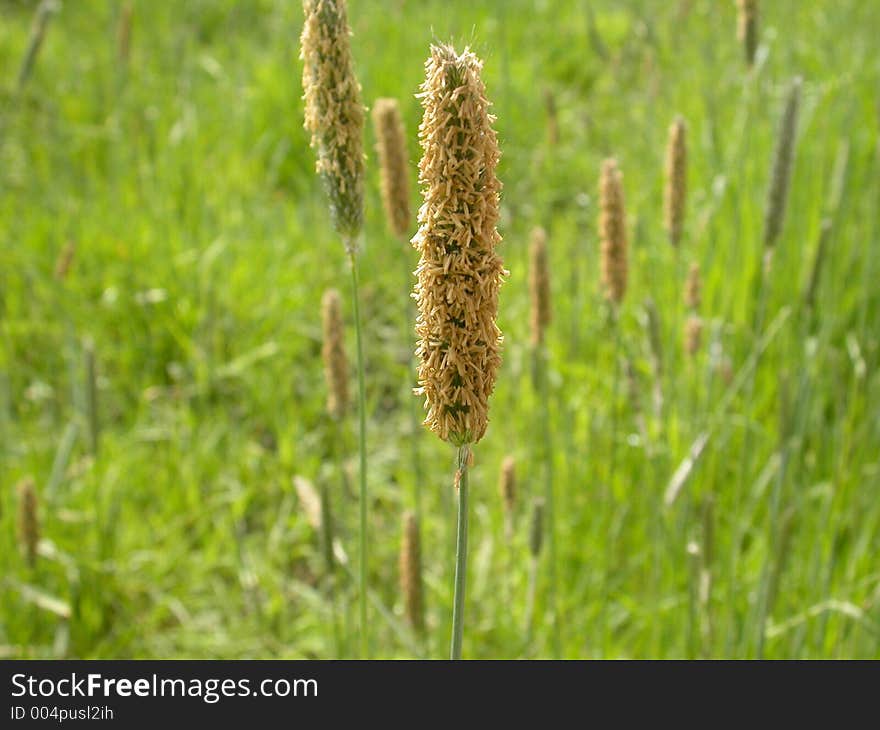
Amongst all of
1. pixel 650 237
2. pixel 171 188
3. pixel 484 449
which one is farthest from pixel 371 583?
pixel 171 188

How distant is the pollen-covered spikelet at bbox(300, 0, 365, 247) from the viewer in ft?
4.43

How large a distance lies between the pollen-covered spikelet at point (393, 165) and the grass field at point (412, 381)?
0.60m

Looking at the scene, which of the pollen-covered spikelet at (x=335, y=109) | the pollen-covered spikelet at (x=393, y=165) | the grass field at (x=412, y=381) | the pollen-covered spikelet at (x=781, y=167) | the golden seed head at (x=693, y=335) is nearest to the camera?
the pollen-covered spikelet at (x=335, y=109)

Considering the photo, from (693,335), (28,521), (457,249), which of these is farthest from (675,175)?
(28,521)

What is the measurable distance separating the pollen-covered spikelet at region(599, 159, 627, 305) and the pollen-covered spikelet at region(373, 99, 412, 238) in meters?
0.40

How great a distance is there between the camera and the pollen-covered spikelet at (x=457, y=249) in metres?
0.99

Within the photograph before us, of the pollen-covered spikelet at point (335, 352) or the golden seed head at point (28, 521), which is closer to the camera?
the pollen-covered spikelet at point (335, 352)

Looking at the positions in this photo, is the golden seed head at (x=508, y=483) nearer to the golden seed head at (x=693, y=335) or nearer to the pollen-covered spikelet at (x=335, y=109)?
the golden seed head at (x=693, y=335)

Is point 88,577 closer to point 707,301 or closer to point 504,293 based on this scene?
point 504,293

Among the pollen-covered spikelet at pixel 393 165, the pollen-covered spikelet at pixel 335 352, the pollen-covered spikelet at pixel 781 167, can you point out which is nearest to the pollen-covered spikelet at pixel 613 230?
the pollen-covered spikelet at pixel 781 167

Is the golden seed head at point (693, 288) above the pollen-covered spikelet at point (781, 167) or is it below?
below

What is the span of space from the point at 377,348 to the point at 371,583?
1.12 m

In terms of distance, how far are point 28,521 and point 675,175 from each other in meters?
1.61

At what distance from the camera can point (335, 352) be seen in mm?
2023
